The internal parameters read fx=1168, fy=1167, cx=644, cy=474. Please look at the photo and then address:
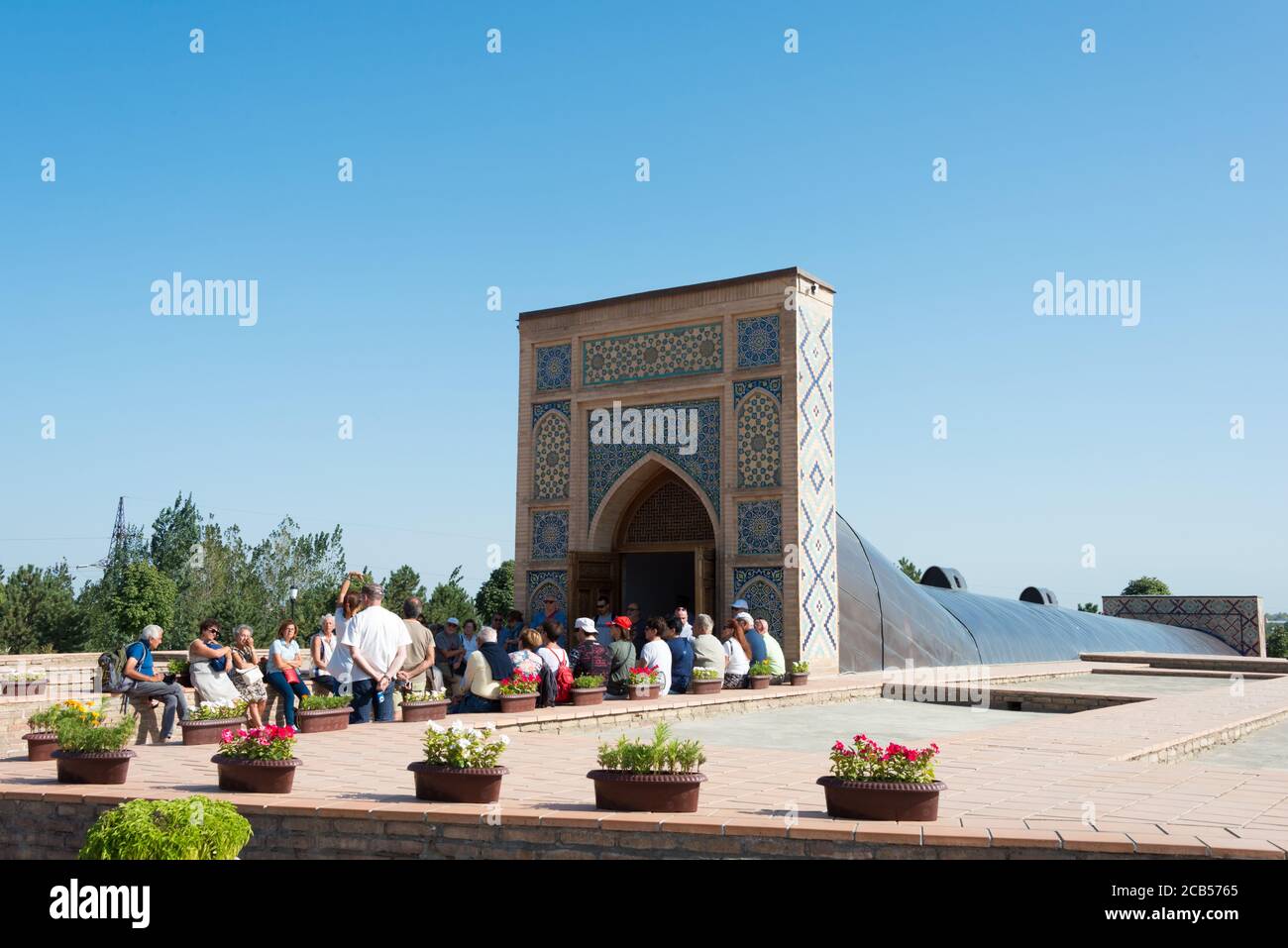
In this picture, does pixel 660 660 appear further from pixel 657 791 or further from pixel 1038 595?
Result: pixel 1038 595

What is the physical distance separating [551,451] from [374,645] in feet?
28.3

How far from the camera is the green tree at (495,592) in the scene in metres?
43.2

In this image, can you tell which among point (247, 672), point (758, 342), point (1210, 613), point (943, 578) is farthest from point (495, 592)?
point (247, 672)

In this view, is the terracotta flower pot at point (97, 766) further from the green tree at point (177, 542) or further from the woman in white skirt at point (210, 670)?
the green tree at point (177, 542)

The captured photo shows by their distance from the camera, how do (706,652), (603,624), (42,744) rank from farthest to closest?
(603,624) → (706,652) → (42,744)

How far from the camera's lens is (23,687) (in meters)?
16.8

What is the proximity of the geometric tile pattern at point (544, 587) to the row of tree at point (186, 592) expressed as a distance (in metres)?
9.98

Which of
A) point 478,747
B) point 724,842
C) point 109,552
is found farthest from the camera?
point 109,552

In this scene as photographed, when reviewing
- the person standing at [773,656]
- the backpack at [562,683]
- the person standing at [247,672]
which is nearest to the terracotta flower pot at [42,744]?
the person standing at [247,672]

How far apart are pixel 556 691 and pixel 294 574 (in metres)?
39.1

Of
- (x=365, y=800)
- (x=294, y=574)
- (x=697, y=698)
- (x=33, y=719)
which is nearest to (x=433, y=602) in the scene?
(x=294, y=574)

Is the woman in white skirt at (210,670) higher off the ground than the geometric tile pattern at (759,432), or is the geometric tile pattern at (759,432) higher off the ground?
the geometric tile pattern at (759,432)
